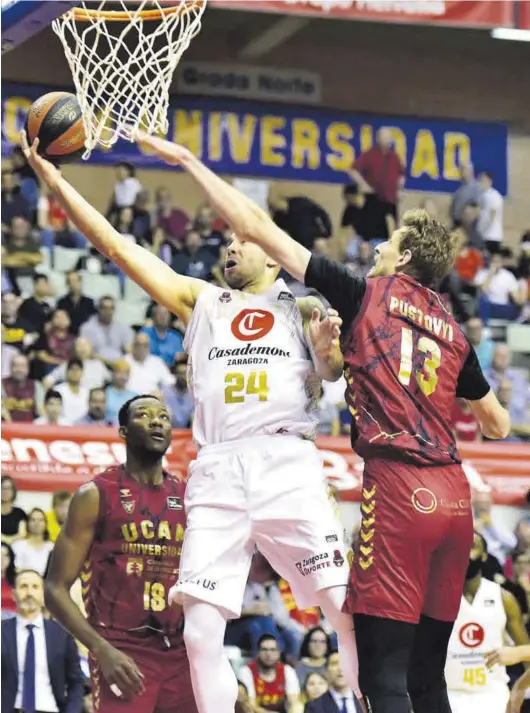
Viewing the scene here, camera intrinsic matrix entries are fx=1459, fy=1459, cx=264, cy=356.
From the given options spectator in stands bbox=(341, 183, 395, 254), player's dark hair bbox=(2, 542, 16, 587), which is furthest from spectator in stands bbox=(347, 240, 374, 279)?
player's dark hair bbox=(2, 542, 16, 587)

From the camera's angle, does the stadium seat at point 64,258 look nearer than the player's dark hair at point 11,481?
No

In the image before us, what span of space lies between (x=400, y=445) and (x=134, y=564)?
204cm

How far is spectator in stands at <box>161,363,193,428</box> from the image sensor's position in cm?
1424

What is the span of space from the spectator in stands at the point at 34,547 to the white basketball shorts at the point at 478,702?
3.52 m

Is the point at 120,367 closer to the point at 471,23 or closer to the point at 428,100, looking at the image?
the point at 471,23

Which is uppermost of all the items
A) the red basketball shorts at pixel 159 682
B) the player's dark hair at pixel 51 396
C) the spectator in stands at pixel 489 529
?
the player's dark hair at pixel 51 396

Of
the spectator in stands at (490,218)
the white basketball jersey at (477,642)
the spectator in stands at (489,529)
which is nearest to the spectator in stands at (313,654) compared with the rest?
the white basketball jersey at (477,642)

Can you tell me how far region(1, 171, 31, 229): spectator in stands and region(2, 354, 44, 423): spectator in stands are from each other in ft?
10.2

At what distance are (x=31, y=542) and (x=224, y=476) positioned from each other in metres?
6.07

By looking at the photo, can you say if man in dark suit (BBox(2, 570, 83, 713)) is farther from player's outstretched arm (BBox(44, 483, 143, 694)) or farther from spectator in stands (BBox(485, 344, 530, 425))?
spectator in stands (BBox(485, 344, 530, 425))

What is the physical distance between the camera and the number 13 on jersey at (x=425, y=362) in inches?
227

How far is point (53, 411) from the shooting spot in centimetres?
1371

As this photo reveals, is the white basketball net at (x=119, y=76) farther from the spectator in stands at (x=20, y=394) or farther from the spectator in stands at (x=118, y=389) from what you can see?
the spectator in stands at (x=118, y=389)

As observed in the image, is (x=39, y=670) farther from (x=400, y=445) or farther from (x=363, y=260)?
(x=363, y=260)
